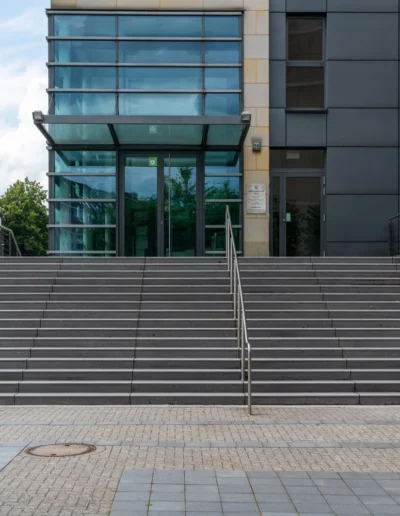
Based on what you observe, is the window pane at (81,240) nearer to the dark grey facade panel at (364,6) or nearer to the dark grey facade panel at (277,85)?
the dark grey facade panel at (277,85)

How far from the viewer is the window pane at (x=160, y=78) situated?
19.5 m

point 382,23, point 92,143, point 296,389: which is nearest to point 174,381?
point 296,389

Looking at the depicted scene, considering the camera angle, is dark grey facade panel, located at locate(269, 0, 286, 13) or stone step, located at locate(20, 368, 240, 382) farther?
dark grey facade panel, located at locate(269, 0, 286, 13)

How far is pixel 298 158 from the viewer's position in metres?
20.2

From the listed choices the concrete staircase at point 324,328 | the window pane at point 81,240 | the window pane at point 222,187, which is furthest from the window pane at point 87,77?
the concrete staircase at point 324,328

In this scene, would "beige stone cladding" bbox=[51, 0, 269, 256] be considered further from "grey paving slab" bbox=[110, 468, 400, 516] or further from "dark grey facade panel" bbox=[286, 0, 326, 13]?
"grey paving slab" bbox=[110, 468, 400, 516]

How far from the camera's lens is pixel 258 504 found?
19.1ft

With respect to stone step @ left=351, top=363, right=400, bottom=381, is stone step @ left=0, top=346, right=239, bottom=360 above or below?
above

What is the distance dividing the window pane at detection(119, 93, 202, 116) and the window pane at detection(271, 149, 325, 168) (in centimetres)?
252

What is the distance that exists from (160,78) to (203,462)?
1418 cm

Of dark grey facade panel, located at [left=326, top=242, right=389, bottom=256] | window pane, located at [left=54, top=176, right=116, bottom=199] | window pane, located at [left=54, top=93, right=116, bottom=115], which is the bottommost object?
dark grey facade panel, located at [left=326, top=242, right=389, bottom=256]

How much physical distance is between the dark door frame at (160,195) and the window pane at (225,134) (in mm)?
704

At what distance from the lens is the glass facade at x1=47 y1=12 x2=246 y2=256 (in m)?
19.4

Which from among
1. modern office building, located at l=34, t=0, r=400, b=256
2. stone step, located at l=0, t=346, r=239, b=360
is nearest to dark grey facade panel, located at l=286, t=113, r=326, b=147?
modern office building, located at l=34, t=0, r=400, b=256
